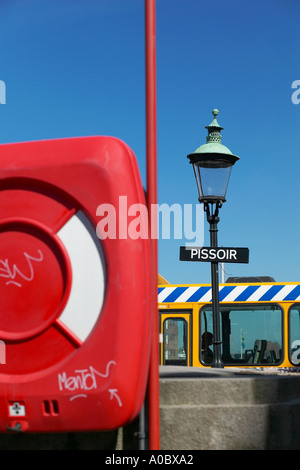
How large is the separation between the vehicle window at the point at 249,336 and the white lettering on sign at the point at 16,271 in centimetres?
1396

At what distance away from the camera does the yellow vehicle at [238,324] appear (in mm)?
17875

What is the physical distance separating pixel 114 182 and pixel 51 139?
54 cm

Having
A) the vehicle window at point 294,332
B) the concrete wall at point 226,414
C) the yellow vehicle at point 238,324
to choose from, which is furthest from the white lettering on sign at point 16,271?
the vehicle window at point 294,332

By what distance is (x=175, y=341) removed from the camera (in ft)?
61.0

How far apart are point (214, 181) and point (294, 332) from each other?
835cm

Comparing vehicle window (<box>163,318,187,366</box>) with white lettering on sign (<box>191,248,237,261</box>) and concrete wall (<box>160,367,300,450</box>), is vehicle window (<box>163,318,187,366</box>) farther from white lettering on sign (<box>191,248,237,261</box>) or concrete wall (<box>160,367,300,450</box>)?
concrete wall (<box>160,367,300,450</box>)

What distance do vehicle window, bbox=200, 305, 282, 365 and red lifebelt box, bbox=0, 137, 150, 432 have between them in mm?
13807

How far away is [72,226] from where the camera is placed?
4402 millimetres

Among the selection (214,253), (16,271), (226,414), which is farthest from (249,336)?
(16,271)

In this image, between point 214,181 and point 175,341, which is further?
point 175,341

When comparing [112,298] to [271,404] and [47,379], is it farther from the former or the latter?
[271,404]

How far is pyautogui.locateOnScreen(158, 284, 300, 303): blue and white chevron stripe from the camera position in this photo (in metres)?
17.9

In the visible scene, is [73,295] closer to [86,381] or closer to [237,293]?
[86,381]
